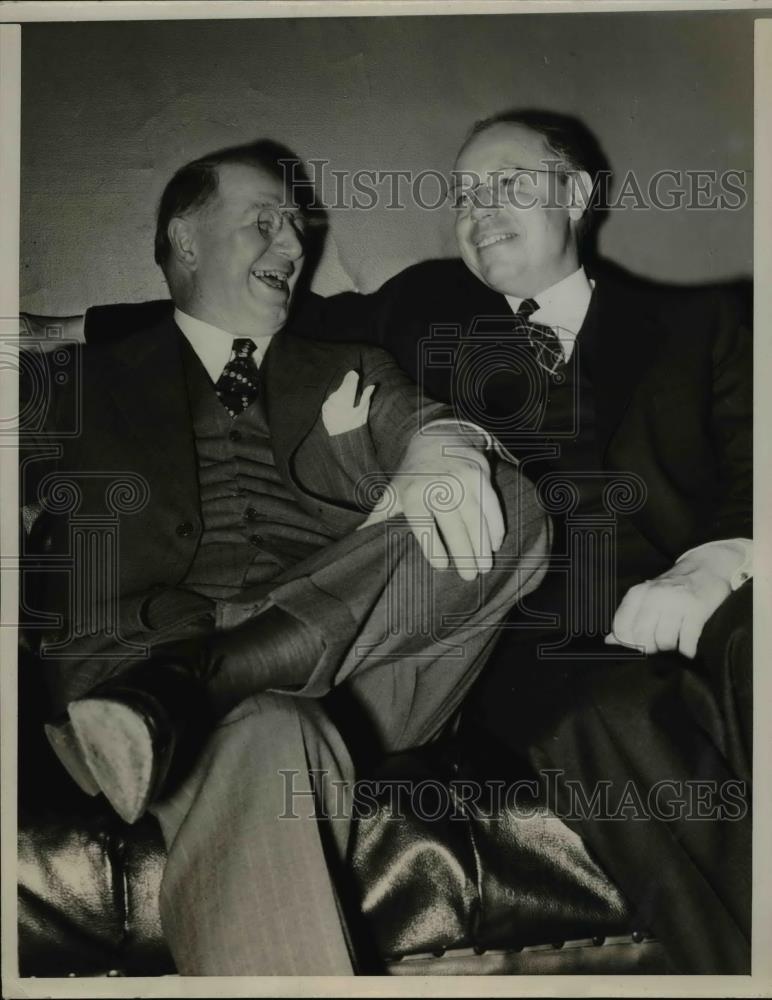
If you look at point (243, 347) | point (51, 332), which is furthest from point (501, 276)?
point (51, 332)

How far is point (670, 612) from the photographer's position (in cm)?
288

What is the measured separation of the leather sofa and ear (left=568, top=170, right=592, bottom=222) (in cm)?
133

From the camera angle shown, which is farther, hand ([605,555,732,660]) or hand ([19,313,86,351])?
hand ([19,313,86,351])

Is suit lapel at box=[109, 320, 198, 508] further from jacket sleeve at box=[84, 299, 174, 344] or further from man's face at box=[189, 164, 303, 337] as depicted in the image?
man's face at box=[189, 164, 303, 337]

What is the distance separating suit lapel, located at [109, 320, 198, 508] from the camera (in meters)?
2.93

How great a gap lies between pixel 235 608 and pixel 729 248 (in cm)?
148

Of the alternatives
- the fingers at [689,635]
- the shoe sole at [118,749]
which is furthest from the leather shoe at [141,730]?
the fingers at [689,635]

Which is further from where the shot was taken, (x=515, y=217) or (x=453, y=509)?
(x=515, y=217)

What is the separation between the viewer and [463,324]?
2984 mm

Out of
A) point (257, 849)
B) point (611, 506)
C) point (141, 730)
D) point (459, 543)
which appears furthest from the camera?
point (611, 506)

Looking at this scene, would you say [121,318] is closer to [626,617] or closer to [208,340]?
[208,340]

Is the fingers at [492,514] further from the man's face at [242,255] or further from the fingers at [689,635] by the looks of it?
the man's face at [242,255]

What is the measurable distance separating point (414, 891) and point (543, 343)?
131 centimetres

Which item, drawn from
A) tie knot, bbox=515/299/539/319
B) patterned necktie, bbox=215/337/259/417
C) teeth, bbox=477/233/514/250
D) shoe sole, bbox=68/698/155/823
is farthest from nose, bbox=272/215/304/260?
shoe sole, bbox=68/698/155/823
